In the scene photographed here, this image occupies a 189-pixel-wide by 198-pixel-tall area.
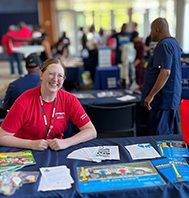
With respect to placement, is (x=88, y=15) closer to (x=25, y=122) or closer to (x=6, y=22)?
(x=6, y=22)

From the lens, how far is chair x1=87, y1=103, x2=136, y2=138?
2.42m

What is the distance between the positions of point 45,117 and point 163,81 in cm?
110

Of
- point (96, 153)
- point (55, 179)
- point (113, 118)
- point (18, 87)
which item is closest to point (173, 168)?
point (96, 153)

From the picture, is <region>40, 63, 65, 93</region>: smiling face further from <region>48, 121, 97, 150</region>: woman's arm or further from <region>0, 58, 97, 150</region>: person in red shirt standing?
<region>48, 121, 97, 150</region>: woman's arm

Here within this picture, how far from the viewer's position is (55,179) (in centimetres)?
118

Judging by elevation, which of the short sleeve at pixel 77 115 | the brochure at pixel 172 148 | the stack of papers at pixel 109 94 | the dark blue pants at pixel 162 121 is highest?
the short sleeve at pixel 77 115

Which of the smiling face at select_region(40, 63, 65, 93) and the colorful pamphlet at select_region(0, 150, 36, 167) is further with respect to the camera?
the smiling face at select_region(40, 63, 65, 93)

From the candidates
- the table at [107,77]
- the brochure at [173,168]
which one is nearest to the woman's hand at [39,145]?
the brochure at [173,168]

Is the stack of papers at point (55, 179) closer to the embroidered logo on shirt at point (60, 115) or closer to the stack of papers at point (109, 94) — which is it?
the embroidered logo on shirt at point (60, 115)

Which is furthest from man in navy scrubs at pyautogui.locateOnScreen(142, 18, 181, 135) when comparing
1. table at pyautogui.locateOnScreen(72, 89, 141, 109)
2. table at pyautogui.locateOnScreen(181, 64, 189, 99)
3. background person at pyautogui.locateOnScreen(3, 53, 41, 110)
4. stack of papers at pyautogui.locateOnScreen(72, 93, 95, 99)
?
table at pyautogui.locateOnScreen(181, 64, 189, 99)

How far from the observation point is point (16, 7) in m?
11.2

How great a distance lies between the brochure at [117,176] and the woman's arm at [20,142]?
32 cm

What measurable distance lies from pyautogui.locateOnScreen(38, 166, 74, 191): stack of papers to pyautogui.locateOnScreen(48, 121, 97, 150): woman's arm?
216mm

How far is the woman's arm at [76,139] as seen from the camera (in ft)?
4.92
